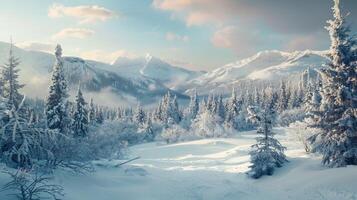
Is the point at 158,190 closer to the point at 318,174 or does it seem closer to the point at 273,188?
the point at 273,188

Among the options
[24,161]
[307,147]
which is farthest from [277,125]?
[24,161]

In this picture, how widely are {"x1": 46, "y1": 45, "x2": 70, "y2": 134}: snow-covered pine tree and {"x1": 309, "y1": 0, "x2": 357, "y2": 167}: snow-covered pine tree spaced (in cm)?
2856

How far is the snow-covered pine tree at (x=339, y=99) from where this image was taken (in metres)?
32.9

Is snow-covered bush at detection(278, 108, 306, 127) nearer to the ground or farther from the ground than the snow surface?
farther from the ground

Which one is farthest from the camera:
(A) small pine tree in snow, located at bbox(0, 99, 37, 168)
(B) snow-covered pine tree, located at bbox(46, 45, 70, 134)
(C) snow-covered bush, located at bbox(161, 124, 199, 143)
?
(C) snow-covered bush, located at bbox(161, 124, 199, 143)

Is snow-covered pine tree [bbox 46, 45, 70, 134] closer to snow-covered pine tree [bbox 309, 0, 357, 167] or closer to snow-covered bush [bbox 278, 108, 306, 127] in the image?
snow-covered pine tree [bbox 309, 0, 357, 167]

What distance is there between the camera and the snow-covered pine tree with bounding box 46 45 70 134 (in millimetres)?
45562

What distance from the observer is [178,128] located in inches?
4518

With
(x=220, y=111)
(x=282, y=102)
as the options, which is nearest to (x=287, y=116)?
(x=282, y=102)

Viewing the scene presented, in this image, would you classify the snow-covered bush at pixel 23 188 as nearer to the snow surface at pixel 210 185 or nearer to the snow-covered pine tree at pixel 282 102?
the snow surface at pixel 210 185

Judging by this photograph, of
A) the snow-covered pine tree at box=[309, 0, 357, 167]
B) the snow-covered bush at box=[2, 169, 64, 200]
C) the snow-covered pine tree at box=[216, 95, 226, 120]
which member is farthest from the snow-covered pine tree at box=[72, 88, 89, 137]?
the snow-covered pine tree at box=[216, 95, 226, 120]

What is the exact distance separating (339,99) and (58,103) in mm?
30962

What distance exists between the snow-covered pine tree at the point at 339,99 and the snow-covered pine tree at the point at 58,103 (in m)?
28.6

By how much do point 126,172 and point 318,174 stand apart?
50.8 feet
